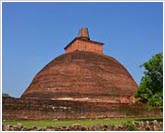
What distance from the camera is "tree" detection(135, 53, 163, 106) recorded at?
1806 cm

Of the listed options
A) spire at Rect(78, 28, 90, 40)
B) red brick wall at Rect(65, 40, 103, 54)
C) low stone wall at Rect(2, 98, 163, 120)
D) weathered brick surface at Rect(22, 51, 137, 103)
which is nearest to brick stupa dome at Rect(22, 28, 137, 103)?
weathered brick surface at Rect(22, 51, 137, 103)

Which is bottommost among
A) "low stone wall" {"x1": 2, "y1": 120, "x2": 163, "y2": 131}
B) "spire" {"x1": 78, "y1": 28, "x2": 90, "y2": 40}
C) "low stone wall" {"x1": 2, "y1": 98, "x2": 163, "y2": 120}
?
"low stone wall" {"x1": 2, "y1": 120, "x2": 163, "y2": 131}

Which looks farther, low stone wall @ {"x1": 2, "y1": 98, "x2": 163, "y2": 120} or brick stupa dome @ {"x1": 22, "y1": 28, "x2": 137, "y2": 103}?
brick stupa dome @ {"x1": 22, "y1": 28, "x2": 137, "y2": 103}

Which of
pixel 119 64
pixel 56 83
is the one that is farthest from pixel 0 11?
pixel 119 64

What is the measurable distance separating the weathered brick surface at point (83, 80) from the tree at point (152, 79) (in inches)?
410

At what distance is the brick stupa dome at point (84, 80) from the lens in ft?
95.7

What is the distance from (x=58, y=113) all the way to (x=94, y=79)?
9910mm

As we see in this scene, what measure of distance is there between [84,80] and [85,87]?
75 cm

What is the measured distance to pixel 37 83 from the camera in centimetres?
3238

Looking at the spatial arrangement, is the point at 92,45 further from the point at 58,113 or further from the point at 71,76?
the point at 58,113

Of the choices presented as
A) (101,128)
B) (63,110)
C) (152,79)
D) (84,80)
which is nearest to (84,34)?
(84,80)

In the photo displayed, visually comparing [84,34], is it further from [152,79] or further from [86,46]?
[152,79]

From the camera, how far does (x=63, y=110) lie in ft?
69.6

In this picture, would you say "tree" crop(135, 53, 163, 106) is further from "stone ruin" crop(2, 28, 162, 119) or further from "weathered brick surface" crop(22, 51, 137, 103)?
"weathered brick surface" crop(22, 51, 137, 103)
